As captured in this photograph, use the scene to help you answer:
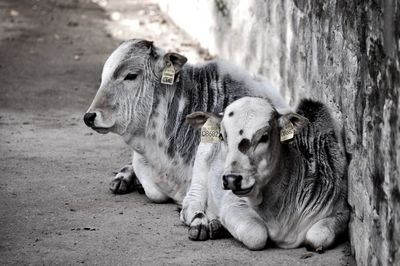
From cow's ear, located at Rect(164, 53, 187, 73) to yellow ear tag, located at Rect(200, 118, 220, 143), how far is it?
103 centimetres

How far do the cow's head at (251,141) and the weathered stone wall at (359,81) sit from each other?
445mm

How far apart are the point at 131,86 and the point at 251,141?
157 centimetres

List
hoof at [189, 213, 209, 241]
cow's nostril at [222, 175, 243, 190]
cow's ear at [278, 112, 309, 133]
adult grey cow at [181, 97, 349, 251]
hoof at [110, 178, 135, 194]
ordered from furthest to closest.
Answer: hoof at [110, 178, 135, 194] → hoof at [189, 213, 209, 241] → cow's ear at [278, 112, 309, 133] → adult grey cow at [181, 97, 349, 251] → cow's nostril at [222, 175, 243, 190]

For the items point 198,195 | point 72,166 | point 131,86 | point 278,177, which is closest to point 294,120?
point 278,177

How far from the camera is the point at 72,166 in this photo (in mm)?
8445

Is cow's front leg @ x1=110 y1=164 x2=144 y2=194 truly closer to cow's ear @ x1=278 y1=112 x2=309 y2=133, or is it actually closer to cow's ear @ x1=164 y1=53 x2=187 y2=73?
cow's ear @ x1=164 y1=53 x2=187 y2=73

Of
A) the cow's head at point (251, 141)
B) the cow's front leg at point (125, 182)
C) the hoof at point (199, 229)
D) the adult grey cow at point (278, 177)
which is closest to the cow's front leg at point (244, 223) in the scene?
the adult grey cow at point (278, 177)

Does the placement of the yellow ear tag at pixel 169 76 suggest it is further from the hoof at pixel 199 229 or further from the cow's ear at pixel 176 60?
the hoof at pixel 199 229

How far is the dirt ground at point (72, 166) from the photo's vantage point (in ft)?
20.3

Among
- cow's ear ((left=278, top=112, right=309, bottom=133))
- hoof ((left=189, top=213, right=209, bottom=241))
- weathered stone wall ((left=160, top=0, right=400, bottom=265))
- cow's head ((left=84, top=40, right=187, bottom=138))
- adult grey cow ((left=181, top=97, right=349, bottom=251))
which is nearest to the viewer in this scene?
weathered stone wall ((left=160, top=0, right=400, bottom=265))

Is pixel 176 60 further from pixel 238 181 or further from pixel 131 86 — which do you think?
pixel 238 181

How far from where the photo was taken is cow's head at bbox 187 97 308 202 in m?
5.88

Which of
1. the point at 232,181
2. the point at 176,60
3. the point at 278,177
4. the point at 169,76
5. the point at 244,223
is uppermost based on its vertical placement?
the point at 176,60

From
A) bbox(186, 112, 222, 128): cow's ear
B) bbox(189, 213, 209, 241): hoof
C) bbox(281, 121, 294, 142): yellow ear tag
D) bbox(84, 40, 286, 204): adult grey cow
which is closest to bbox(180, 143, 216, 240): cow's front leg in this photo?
bbox(189, 213, 209, 241): hoof
